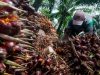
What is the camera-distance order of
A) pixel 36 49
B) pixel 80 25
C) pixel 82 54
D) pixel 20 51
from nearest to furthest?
1. pixel 20 51
2. pixel 36 49
3. pixel 82 54
4. pixel 80 25

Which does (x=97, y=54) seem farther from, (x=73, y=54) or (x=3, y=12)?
(x=3, y=12)

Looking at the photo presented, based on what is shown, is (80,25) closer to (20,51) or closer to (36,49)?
(36,49)

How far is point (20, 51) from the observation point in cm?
226

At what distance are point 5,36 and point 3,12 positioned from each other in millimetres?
155

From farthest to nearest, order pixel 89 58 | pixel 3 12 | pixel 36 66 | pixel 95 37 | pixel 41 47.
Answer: pixel 95 37, pixel 89 58, pixel 41 47, pixel 36 66, pixel 3 12

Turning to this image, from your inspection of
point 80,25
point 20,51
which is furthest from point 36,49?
point 80,25

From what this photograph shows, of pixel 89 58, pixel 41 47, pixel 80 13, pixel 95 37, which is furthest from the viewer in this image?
pixel 80 13

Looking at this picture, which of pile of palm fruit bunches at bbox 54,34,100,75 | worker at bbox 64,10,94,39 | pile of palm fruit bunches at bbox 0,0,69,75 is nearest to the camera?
pile of palm fruit bunches at bbox 0,0,69,75

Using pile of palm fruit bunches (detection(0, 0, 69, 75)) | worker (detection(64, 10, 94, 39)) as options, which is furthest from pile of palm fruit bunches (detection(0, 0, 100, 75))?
worker (detection(64, 10, 94, 39))

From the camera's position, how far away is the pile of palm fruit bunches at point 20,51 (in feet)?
6.79

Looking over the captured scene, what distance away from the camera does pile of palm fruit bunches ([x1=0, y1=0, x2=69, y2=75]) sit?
2.07 m

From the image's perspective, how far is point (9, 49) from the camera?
6.97ft

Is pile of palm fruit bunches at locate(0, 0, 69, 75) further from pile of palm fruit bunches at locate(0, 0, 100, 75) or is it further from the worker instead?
the worker

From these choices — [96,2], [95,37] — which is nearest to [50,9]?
[96,2]
